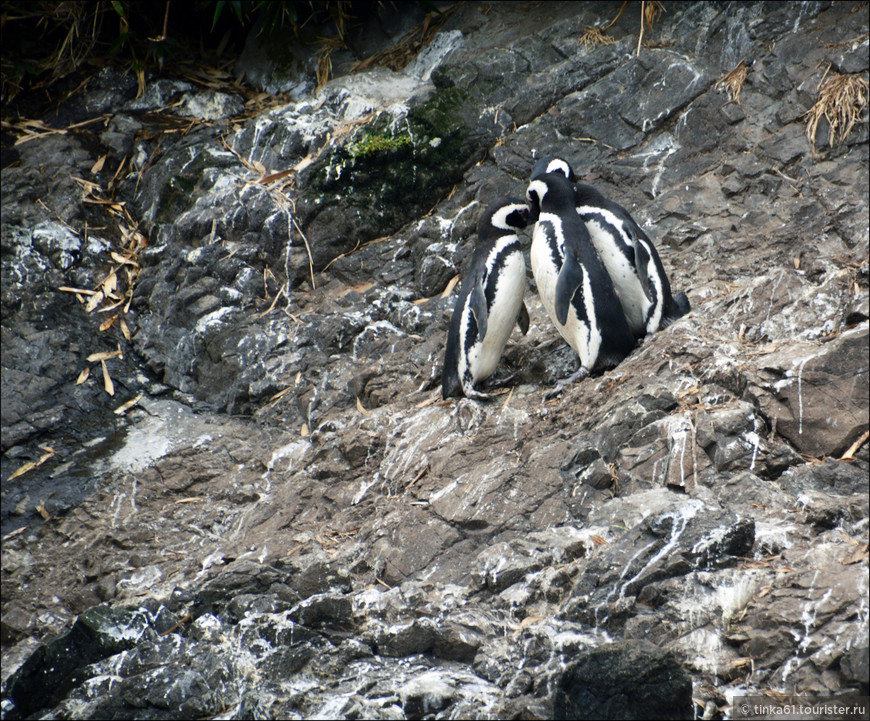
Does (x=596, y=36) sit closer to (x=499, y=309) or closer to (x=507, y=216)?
(x=507, y=216)

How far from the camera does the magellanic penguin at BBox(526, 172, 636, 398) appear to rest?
4066 mm

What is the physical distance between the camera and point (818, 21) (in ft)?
17.1

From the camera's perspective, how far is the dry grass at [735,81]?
5293 mm

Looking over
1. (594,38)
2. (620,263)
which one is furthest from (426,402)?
(594,38)

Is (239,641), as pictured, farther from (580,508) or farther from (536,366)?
(536,366)

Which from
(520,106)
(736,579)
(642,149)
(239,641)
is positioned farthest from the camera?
(520,106)

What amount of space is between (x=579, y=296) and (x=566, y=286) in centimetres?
8

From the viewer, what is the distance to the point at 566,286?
4.07m

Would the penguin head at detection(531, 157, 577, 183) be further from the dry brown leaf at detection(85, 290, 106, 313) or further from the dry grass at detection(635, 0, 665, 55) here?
the dry brown leaf at detection(85, 290, 106, 313)

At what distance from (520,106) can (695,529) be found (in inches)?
148

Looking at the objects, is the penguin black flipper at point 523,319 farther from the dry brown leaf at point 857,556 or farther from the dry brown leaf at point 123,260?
the dry brown leaf at point 123,260

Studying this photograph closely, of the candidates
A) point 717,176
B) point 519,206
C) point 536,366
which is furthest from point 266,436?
point 717,176

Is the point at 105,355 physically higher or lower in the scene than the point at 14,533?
higher

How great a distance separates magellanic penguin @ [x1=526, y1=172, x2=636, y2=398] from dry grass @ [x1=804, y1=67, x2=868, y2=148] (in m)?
1.70
